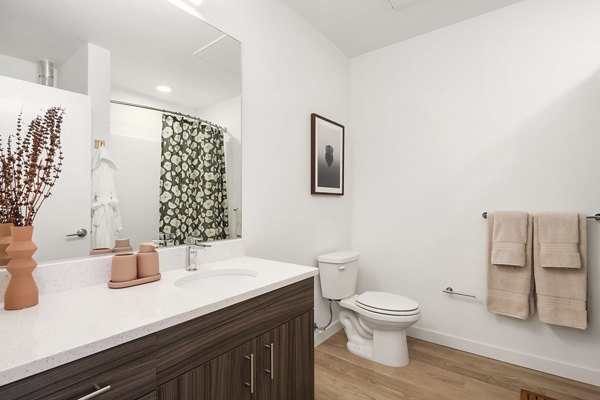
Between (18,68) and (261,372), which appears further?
(261,372)

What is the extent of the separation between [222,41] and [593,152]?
93.6 inches

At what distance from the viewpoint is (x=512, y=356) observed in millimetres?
1991

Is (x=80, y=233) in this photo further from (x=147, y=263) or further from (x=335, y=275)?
(x=335, y=275)

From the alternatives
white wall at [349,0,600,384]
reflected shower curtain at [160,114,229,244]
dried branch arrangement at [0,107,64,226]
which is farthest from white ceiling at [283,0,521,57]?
dried branch arrangement at [0,107,64,226]

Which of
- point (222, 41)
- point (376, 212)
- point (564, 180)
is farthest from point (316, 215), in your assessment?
point (564, 180)

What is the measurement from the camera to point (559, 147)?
1.89 meters

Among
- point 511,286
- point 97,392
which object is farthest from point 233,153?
point 511,286

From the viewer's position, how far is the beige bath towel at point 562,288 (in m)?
1.72

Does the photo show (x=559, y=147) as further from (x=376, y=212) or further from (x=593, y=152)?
(x=376, y=212)

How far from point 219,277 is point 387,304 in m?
1.22

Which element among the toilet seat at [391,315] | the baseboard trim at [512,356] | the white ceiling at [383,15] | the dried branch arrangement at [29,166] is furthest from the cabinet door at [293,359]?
the white ceiling at [383,15]

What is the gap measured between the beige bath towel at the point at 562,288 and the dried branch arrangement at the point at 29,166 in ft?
8.54

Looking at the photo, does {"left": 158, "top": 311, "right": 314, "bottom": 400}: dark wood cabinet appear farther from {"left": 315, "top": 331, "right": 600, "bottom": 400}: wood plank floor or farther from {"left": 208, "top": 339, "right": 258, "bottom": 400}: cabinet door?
{"left": 315, "top": 331, "right": 600, "bottom": 400}: wood plank floor

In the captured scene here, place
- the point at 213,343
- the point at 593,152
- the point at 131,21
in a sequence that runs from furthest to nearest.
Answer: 1. the point at 593,152
2. the point at 131,21
3. the point at 213,343
